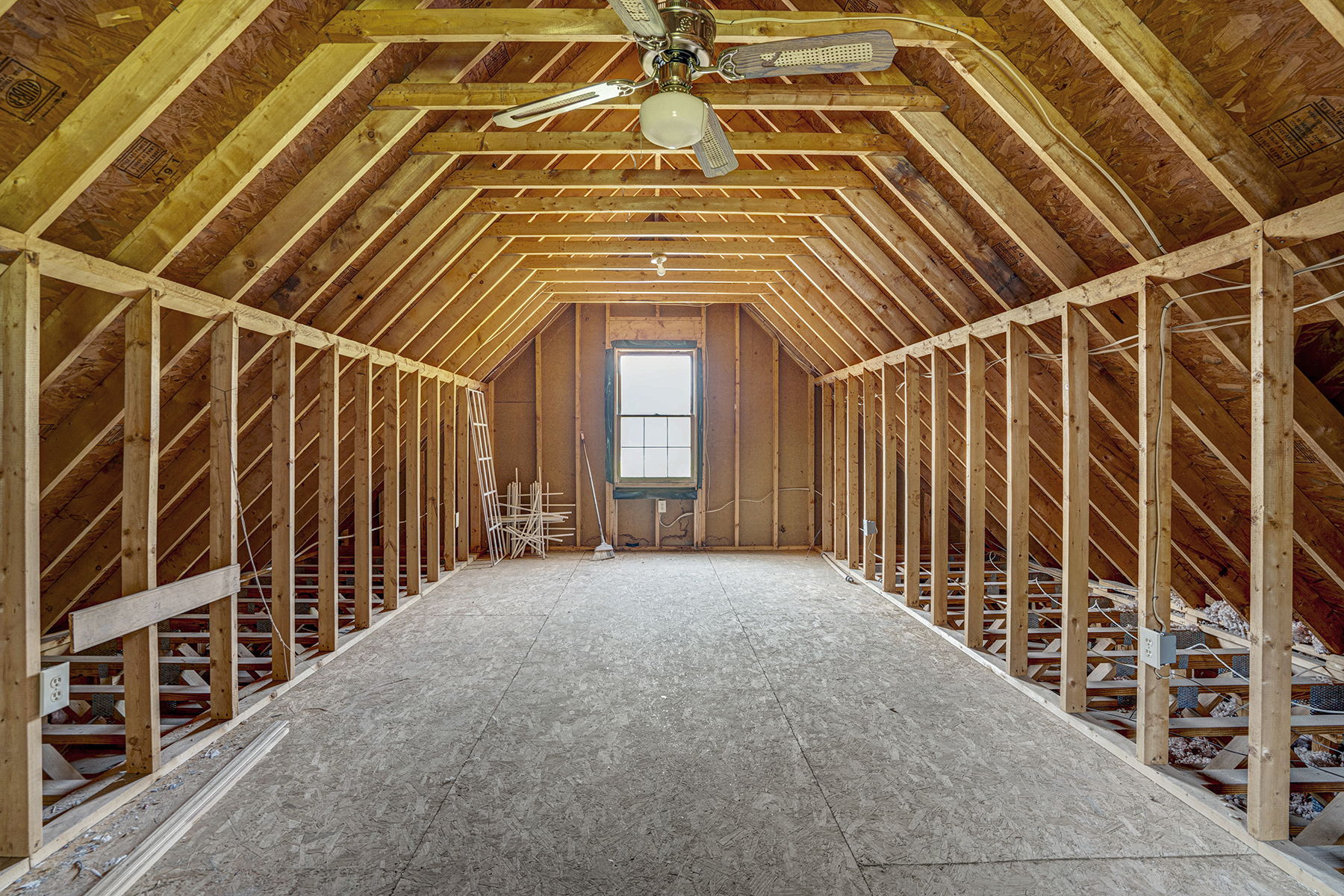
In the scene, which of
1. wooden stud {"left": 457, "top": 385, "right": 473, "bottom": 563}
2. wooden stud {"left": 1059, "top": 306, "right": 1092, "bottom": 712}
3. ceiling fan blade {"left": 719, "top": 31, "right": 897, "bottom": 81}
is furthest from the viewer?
wooden stud {"left": 457, "top": 385, "right": 473, "bottom": 563}

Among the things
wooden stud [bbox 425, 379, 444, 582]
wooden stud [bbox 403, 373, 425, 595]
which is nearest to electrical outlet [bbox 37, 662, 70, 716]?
wooden stud [bbox 403, 373, 425, 595]

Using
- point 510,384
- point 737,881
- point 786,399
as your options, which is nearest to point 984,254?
point 737,881

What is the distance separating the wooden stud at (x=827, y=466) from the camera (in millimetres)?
8117

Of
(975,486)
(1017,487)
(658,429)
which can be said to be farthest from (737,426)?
(1017,487)

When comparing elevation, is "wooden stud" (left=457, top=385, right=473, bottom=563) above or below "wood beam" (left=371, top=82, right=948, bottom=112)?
below

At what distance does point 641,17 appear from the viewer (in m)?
1.85

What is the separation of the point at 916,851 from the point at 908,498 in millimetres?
3620

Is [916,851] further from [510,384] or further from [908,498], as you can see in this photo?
[510,384]

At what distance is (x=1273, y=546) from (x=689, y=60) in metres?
2.65

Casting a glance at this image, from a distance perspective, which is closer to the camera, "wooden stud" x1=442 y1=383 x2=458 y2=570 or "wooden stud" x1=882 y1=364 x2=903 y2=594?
"wooden stud" x1=882 y1=364 x2=903 y2=594

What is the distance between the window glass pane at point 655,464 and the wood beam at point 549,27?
6.23m

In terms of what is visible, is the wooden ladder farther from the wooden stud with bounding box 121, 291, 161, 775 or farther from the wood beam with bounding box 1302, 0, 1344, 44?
the wood beam with bounding box 1302, 0, 1344, 44

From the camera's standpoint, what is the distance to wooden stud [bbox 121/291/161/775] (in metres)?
2.70

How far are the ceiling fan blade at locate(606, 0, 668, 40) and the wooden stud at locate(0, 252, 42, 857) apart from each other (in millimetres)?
2189
